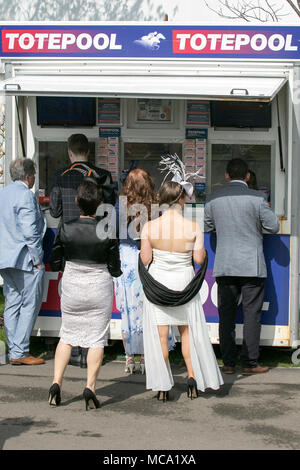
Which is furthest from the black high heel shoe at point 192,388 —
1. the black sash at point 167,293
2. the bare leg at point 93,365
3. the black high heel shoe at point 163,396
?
the bare leg at point 93,365

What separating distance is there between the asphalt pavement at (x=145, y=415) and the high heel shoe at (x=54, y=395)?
0.18ft

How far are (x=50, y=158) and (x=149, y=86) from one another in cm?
173

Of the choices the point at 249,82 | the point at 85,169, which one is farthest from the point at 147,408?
the point at 249,82

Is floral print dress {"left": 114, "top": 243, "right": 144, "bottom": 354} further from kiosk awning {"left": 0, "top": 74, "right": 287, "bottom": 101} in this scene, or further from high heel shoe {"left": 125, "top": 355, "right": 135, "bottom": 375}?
kiosk awning {"left": 0, "top": 74, "right": 287, "bottom": 101}

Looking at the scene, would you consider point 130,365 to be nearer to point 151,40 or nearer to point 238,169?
point 238,169

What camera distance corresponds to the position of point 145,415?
5.43 metres

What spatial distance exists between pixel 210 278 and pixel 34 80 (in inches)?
96.0

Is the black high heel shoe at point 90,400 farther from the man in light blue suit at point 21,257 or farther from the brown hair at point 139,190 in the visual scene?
the brown hair at point 139,190

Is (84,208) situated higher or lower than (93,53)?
lower

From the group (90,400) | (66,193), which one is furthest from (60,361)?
(66,193)

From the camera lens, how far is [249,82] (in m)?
6.76

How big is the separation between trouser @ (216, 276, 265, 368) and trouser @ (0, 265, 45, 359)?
1.69 metres

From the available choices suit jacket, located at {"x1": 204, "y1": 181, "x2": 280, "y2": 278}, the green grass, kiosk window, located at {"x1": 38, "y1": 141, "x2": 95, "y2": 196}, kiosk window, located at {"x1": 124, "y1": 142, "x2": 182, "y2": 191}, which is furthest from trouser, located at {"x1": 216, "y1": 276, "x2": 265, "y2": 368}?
kiosk window, located at {"x1": 38, "y1": 141, "x2": 95, "y2": 196}
